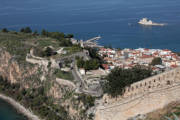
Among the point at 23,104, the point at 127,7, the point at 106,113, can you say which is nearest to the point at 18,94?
the point at 23,104

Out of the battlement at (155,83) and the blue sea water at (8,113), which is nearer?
the battlement at (155,83)

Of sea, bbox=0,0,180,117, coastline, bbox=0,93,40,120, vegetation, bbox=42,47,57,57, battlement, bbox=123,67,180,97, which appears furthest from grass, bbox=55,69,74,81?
sea, bbox=0,0,180,117

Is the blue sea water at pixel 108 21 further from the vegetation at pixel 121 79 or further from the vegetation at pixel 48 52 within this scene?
the vegetation at pixel 121 79

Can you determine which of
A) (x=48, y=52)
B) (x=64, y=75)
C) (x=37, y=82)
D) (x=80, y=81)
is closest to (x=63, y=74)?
(x=64, y=75)

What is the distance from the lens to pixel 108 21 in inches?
3625

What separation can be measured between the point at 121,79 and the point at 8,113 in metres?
18.2

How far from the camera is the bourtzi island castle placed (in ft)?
58.2

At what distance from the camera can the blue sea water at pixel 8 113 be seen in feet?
107

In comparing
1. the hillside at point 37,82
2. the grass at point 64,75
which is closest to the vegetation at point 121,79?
the hillside at point 37,82

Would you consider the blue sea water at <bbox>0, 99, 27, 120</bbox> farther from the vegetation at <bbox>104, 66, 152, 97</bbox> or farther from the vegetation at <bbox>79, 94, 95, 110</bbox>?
the vegetation at <bbox>104, 66, 152, 97</bbox>

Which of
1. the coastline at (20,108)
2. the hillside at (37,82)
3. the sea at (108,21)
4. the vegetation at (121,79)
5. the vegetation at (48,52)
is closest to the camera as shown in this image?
the vegetation at (121,79)

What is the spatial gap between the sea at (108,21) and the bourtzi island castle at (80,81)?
25.0 meters

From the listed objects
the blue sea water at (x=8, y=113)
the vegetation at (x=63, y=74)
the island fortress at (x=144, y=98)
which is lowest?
the blue sea water at (x=8, y=113)

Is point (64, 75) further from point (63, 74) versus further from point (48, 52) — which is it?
point (48, 52)
